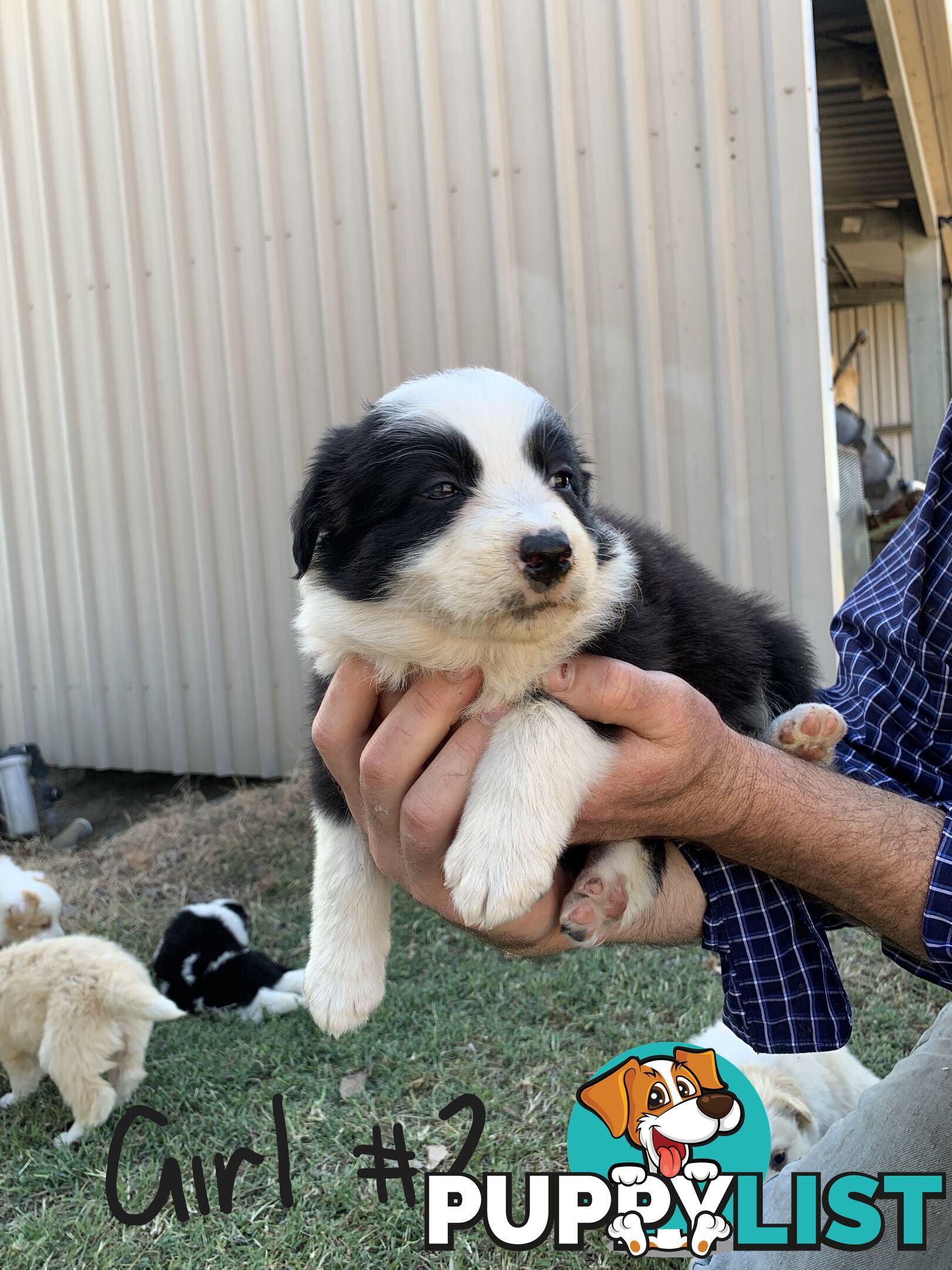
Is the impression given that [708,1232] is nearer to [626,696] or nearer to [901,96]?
[626,696]

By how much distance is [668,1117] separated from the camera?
6.81 ft

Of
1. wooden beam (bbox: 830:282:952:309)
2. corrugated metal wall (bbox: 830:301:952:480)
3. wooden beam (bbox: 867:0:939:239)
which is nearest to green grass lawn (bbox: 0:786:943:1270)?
wooden beam (bbox: 867:0:939:239)

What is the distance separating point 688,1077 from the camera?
7.21ft

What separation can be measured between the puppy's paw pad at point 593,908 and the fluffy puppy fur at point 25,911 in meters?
3.05

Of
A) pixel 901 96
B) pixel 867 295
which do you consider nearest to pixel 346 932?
pixel 901 96

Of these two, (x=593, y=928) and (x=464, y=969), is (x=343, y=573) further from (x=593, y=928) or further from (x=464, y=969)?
(x=464, y=969)

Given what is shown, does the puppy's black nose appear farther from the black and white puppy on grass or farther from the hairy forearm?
the hairy forearm

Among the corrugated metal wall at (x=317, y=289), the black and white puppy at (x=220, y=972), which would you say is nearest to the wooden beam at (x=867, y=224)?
the corrugated metal wall at (x=317, y=289)

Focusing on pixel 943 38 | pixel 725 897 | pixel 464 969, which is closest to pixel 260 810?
pixel 464 969

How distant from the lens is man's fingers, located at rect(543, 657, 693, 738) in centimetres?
166

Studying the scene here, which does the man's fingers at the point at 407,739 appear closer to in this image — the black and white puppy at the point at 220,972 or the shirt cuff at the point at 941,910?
the shirt cuff at the point at 941,910

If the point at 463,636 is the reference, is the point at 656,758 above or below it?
below

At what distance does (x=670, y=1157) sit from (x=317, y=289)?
188 inches

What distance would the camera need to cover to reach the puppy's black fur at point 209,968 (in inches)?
141
